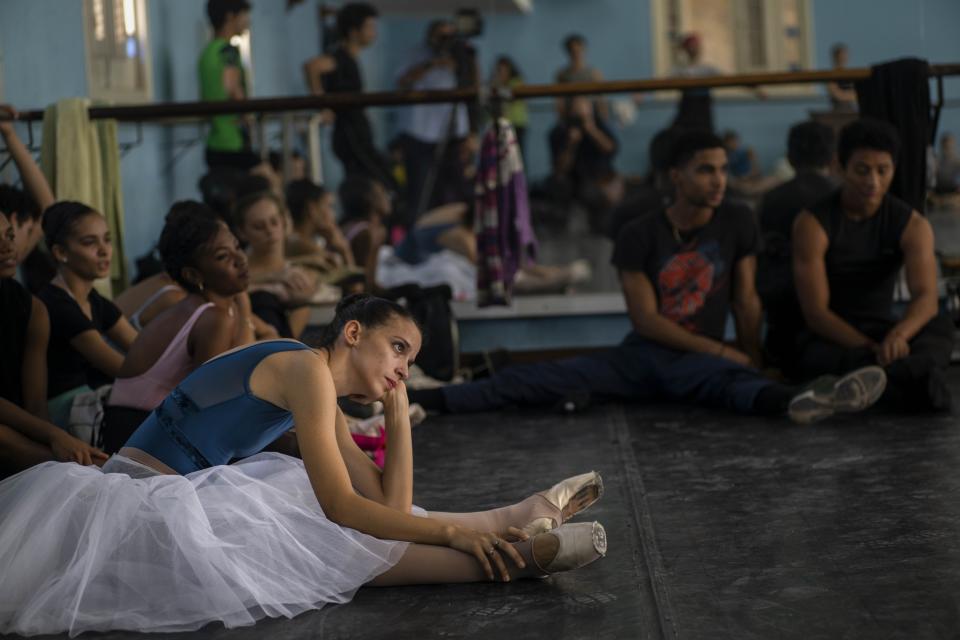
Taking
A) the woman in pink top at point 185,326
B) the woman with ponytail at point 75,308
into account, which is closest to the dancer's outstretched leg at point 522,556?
the woman in pink top at point 185,326

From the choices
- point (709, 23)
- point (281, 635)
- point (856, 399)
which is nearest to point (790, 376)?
point (856, 399)

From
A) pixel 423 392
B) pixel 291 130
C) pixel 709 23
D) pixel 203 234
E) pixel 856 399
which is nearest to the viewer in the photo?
pixel 203 234

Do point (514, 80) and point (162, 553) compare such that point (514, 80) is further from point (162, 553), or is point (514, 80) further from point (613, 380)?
point (162, 553)

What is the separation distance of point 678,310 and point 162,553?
116 inches

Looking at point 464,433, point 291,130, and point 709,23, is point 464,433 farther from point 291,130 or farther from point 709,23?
point 709,23

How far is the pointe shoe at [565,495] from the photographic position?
9.67 feet

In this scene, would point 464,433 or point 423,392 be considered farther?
point 423,392

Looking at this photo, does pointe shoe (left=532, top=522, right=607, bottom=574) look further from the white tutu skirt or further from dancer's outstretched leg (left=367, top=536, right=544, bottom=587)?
the white tutu skirt

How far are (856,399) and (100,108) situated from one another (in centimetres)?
303

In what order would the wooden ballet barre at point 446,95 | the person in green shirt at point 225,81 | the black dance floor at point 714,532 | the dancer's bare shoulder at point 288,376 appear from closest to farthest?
1. the black dance floor at point 714,532
2. the dancer's bare shoulder at point 288,376
3. the wooden ballet barre at point 446,95
4. the person in green shirt at point 225,81

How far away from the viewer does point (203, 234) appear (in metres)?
3.82

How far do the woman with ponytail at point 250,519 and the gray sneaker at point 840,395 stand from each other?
69.1 inches

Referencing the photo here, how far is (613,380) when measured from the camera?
5227mm

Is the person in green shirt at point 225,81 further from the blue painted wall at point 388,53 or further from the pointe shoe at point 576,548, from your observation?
the pointe shoe at point 576,548
